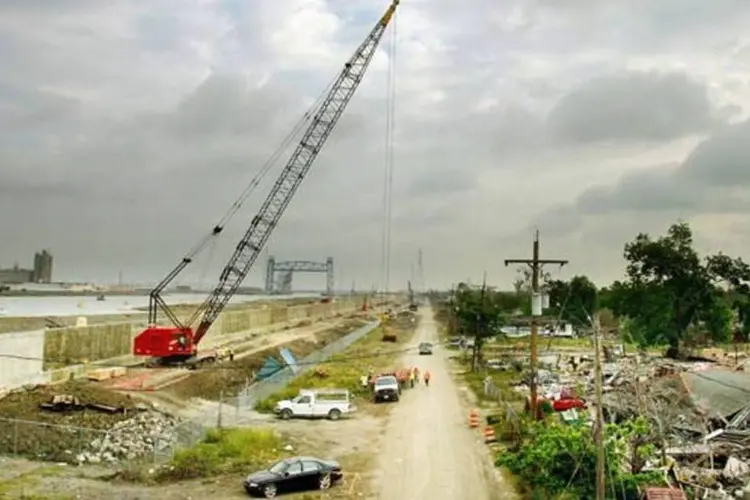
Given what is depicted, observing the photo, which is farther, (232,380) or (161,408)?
(232,380)

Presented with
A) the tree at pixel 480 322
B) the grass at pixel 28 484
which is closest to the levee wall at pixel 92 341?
the grass at pixel 28 484

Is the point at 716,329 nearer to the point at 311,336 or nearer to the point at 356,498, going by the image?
the point at 311,336

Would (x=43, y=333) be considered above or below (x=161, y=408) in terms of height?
above

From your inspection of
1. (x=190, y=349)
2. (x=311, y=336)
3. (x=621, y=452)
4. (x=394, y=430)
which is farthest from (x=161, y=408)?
(x=311, y=336)

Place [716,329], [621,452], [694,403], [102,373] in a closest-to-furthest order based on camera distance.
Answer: [621,452] < [694,403] < [102,373] < [716,329]

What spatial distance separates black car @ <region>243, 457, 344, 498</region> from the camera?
80.5ft

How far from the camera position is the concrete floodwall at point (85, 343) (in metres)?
45.2

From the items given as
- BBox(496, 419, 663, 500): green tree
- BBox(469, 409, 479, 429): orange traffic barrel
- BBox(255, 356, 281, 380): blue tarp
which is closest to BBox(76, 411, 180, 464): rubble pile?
BBox(469, 409, 479, 429): orange traffic barrel

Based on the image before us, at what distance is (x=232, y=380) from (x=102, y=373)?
34.5 feet

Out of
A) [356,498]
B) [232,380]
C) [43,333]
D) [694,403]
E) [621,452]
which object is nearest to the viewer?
[621,452]

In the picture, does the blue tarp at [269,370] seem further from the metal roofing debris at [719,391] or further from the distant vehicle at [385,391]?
the metal roofing debris at [719,391]

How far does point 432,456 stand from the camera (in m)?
30.4

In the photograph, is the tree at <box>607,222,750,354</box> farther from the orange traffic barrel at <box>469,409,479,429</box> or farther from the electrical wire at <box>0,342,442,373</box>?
the orange traffic barrel at <box>469,409,479,429</box>

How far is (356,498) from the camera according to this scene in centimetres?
2425
